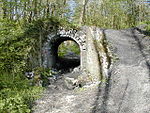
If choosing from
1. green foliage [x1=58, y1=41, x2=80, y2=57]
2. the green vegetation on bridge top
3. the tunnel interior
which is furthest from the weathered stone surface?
green foliage [x1=58, y1=41, x2=80, y2=57]

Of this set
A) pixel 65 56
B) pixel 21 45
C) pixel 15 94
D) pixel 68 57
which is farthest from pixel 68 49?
pixel 15 94

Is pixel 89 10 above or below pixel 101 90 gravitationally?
above

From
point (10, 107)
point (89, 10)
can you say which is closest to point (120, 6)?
point (89, 10)

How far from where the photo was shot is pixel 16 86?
893 cm

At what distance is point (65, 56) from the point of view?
2012 centimetres

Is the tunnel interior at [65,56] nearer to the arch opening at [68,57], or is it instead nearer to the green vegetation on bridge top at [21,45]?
the arch opening at [68,57]

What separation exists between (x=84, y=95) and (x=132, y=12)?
2237 centimetres

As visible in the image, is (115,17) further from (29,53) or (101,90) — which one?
(101,90)

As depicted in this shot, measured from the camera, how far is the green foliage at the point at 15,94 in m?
6.73

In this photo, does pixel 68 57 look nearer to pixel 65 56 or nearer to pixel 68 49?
pixel 65 56

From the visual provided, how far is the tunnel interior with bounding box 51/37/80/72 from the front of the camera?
15453 mm

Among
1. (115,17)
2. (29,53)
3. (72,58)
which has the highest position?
(115,17)

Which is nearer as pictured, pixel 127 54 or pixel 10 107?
pixel 10 107

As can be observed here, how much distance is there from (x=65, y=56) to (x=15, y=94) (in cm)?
1248
